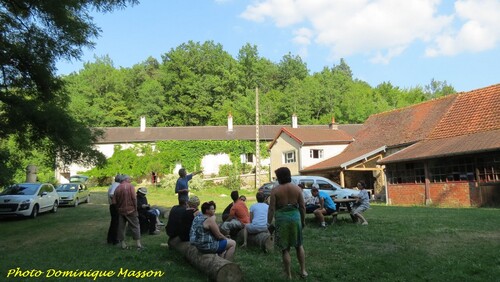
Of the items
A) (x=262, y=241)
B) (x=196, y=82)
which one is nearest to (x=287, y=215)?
(x=262, y=241)

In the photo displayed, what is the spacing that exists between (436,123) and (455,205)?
7.46 m

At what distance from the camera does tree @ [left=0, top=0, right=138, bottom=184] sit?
44.9ft

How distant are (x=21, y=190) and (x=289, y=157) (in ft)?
84.0

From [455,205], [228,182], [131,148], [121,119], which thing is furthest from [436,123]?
[121,119]

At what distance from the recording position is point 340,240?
949 cm

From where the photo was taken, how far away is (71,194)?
22906 millimetres

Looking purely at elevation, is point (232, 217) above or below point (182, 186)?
below

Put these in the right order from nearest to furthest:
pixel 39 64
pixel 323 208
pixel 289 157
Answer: pixel 323 208, pixel 39 64, pixel 289 157

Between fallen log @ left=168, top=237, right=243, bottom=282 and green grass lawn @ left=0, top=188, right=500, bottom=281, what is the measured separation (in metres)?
0.17

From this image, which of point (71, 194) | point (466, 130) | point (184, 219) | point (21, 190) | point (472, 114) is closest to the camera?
point (184, 219)

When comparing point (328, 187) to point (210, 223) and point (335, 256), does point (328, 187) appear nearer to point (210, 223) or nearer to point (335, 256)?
point (335, 256)

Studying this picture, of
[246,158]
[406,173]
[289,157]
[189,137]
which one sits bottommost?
[406,173]

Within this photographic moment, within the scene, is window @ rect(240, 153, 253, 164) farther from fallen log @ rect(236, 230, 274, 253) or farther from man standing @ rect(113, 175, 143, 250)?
fallen log @ rect(236, 230, 274, 253)

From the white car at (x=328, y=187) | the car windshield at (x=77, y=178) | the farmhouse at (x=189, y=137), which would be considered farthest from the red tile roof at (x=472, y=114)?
the car windshield at (x=77, y=178)
